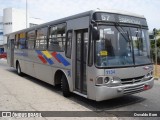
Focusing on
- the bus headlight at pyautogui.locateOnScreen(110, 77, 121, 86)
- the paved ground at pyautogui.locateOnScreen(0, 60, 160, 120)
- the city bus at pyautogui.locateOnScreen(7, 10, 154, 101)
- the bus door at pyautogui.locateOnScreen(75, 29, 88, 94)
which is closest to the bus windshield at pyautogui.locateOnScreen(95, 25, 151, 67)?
the city bus at pyautogui.locateOnScreen(7, 10, 154, 101)

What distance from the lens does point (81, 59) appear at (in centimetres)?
786

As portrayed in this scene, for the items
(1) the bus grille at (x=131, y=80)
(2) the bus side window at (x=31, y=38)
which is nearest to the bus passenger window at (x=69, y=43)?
(1) the bus grille at (x=131, y=80)

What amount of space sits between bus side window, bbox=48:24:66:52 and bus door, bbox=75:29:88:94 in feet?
3.05

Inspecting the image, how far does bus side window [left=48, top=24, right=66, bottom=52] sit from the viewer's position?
8.93 m

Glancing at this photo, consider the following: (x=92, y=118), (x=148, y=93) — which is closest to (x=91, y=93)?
A: (x=92, y=118)

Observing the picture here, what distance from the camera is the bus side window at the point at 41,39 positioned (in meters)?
10.6

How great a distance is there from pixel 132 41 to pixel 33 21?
57.7 meters

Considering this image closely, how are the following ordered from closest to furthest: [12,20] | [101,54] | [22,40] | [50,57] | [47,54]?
[101,54] → [50,57] → [47,54] → [22,40] → [12,20]

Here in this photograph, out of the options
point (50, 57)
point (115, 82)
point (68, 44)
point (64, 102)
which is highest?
point (68, 44)

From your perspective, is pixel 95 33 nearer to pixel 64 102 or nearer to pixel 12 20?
pixel 64 102

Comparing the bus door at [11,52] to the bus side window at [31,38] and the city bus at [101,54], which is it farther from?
the city bus at [101,54]

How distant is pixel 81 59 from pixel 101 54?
3.81ft

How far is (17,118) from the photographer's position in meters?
6.42

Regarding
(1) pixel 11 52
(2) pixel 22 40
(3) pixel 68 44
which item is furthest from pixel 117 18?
(1) pixel 11 52
